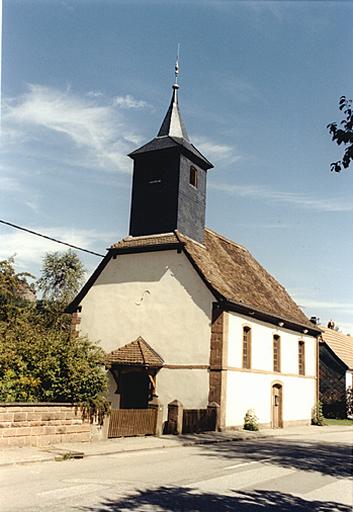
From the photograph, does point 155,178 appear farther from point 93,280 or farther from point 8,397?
point 8,397

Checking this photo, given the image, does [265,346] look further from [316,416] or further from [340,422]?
[340,422]

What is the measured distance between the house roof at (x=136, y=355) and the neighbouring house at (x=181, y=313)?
0.06m

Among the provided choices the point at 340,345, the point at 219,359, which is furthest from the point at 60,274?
the point at 219,359

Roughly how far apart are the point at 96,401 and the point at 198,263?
31.7 feet

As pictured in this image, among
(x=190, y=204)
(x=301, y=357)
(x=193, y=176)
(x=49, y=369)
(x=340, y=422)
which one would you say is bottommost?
(x=340, y=422)

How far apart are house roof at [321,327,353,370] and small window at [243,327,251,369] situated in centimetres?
1543

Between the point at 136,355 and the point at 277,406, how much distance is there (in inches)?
327

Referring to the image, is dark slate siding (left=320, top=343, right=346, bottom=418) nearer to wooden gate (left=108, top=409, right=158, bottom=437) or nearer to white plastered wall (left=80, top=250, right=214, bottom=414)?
white plastered wall (left=80, top=250, right=214, bottom=414)

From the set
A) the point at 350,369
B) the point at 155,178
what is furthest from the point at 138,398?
the point at 350,369

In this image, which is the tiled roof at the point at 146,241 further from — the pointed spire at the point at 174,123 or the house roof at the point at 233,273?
the pointed spire at the point at 174,123

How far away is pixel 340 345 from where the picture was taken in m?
43.3

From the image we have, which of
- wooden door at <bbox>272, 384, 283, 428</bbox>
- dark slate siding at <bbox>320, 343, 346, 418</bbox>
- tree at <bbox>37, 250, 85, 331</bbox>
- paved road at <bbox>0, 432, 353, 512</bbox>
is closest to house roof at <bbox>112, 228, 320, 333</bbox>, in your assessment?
wooden door at <bbox>272, 384, 283, 428</bbox>

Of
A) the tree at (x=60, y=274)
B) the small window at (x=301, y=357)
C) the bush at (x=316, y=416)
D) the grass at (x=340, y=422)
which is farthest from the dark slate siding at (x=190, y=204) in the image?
the tree at (x=60, y=274)

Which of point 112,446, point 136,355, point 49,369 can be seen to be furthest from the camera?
point 136,355
